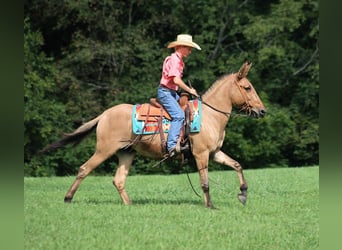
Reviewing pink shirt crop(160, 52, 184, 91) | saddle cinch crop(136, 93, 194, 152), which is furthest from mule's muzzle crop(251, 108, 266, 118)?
pink shirt crop(160, 52, 184, 91)

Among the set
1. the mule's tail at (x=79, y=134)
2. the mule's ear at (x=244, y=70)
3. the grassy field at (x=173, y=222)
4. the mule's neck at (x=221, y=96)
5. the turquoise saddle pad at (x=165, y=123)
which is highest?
the mule's ear at (x=244, y=70)

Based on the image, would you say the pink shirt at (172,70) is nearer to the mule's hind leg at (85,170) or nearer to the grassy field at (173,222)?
the mule's hind leg at (85,170)

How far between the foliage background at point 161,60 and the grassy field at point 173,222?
497 inches

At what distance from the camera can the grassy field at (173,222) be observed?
648 centimetres

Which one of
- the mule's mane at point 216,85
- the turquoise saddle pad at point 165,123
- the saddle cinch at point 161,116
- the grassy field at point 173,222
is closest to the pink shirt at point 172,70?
the saddle cinch at point 161,116

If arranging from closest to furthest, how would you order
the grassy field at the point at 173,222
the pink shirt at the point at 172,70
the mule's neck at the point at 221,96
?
the grassy field at the point at 173,222, the pink shirt at the point at 172,70, the mule's neck at the point at 221,96

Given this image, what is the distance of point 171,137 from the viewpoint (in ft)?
30.4

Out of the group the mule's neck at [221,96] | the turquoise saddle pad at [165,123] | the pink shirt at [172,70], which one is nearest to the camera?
the pink shirt at [172,70]

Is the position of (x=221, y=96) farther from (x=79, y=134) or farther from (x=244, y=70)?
(x=79, y=134)

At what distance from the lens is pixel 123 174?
979cm
